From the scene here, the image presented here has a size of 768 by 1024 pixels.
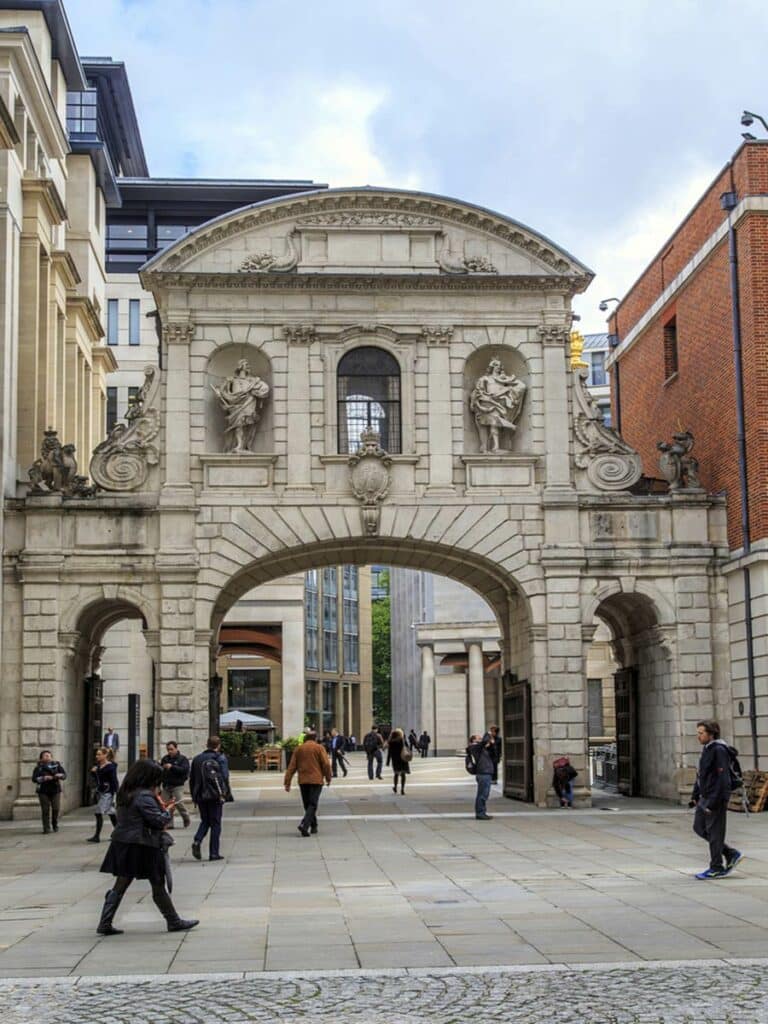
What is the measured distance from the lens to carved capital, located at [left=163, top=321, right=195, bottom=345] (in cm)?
3256

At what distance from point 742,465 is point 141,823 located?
20197 mm

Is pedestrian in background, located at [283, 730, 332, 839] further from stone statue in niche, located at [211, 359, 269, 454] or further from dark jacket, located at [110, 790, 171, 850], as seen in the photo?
dark jacket, located at [110, 790, 171, 850]

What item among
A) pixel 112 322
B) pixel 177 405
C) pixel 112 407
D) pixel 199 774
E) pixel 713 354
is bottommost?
pixel 199 774

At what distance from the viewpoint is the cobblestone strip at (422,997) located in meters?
9.91

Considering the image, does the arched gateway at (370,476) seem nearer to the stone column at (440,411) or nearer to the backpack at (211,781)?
the stone column at (440,411)

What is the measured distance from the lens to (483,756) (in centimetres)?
2847

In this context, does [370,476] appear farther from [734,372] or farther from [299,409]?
[734,372]

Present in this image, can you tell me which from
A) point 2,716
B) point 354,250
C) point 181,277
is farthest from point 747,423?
point 2,716

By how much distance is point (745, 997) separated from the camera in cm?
1025

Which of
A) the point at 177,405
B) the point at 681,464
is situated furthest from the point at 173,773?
the point at 681,464

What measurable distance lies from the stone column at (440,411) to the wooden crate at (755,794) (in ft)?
28.8

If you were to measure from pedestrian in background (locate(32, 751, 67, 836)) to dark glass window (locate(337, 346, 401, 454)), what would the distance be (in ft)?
31.9

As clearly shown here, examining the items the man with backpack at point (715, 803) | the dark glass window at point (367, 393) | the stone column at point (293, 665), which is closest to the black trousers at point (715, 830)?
the man with backpack at point (715, 803)

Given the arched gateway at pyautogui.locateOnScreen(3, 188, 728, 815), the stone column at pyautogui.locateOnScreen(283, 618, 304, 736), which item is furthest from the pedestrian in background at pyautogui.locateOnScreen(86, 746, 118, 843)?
the stone column at pyautogui.locateOnScreen(283, 618, 304, 736)
